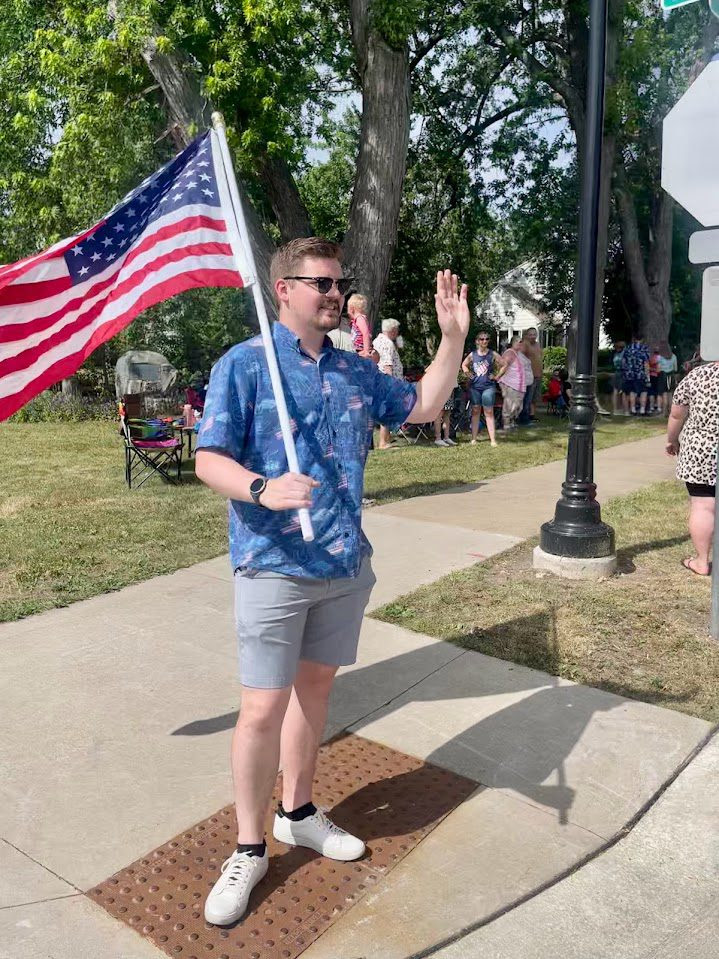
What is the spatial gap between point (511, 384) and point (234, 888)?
1203 cm

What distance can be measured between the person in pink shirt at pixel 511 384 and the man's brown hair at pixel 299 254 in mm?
10753

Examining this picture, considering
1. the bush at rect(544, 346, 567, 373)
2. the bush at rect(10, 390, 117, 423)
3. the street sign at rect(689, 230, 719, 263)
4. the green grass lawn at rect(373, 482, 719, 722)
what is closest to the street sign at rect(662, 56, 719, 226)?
the street sign at rect(689, 230, 719, 263)

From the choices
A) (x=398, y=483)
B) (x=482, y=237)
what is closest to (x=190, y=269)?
(x=398, y=483)

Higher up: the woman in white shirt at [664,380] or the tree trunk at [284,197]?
the tree trunk at [284,197]

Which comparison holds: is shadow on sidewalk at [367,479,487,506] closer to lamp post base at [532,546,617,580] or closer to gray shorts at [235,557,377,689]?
lamp post base at [532,546,617,580]

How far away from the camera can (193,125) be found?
10938 millimetres

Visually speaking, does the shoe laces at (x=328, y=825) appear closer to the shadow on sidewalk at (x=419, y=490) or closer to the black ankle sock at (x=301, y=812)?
the black ankle sock at (x=301, y=812)

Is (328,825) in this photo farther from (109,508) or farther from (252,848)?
(109,508)

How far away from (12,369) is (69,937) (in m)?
2.17

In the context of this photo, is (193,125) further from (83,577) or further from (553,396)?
(553,396)

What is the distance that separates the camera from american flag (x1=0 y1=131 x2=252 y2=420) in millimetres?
3477

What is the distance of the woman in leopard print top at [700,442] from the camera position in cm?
525

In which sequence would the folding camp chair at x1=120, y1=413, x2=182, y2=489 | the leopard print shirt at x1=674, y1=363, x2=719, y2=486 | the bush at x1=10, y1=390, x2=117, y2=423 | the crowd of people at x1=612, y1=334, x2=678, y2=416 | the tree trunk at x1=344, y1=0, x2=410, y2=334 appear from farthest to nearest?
the bush at x1=10, y1=390, x2=117, y2=423
the crowd of people at x1=612, y1=334, x2=678, y2=416
the tree trunk at x1=344, y1=0, x2=410, y2=334
the folding camp chair at x1=120, y1=413, x2=182, y2=489
the leopard print shirt at x1=674, y1=363, x2=719, y2=486

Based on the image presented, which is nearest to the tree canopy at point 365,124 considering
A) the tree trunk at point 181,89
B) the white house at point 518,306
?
the tree trunk at point 181,89
